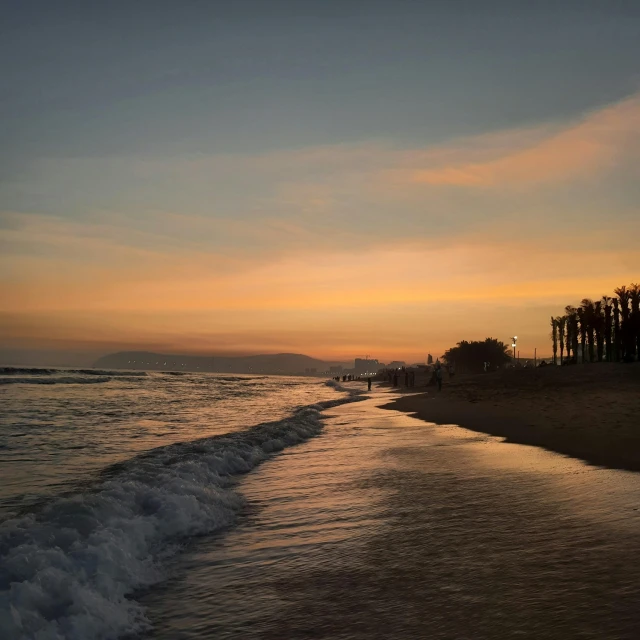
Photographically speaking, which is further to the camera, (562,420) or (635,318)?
(635,318)

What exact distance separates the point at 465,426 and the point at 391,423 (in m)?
3.13

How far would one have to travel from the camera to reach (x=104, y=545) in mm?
6129

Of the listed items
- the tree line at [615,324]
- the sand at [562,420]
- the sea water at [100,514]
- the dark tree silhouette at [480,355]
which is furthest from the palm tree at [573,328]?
the sea water at [100,514]

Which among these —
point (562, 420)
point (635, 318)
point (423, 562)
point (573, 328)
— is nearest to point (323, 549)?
point (423, 562)

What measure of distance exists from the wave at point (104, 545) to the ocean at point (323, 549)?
0.02 m

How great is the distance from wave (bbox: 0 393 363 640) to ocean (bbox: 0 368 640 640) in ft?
0.07

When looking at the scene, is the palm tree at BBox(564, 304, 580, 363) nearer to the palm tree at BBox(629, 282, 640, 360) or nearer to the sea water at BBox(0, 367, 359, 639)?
the palm tree at BBox(629, 282, 640, 360)

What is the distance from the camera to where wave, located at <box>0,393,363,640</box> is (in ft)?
14.9

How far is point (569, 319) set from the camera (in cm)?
9425

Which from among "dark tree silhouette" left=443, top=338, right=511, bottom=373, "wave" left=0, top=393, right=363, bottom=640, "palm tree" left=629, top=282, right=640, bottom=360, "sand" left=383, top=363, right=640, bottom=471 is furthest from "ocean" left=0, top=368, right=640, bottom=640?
"dark tree silhouette" left=443, top=338, right=511, bottom=373

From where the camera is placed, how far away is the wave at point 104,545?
455 centimetres

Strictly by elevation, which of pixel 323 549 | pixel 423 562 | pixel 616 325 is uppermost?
pixel 616 325

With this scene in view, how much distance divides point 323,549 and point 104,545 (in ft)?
7.68

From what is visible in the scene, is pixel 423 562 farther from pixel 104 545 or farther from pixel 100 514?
pixel 100 514
